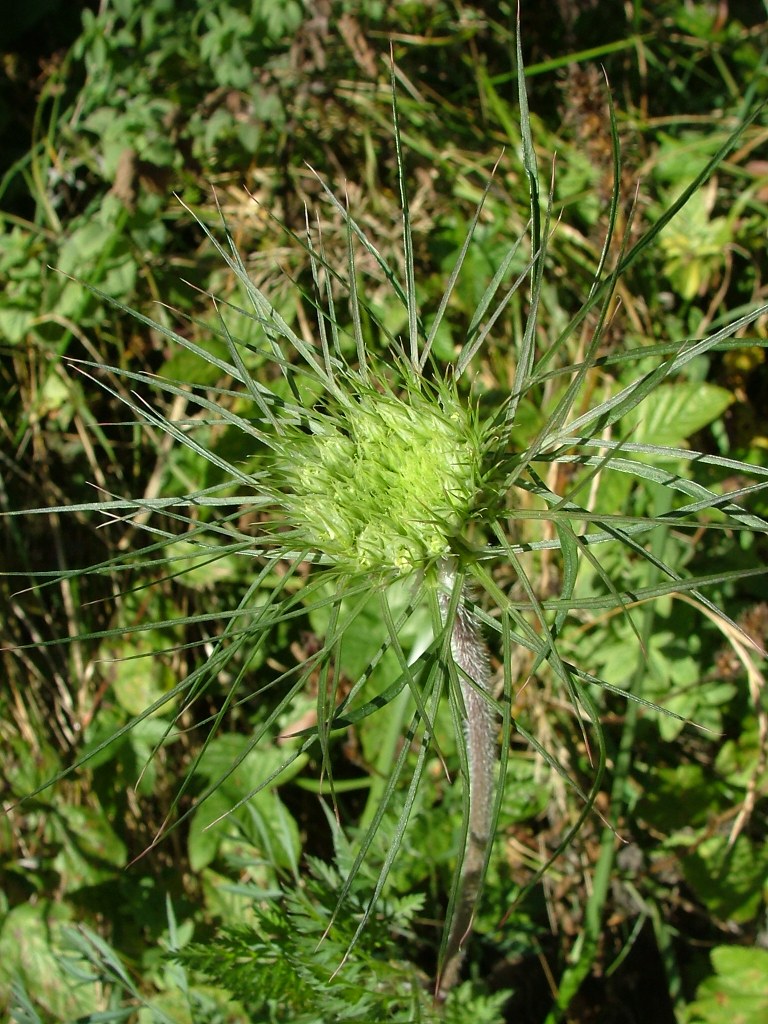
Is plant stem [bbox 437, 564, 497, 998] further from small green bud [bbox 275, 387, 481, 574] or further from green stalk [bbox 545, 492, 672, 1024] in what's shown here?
green stalk [bbox 545, 492, 672, 1024]

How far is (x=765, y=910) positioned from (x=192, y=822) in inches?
56.5

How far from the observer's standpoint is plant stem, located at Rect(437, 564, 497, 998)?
3.89ft

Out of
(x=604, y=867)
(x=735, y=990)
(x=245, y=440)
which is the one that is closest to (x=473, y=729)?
(x=604, y=867)

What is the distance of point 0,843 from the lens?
8.24 ft

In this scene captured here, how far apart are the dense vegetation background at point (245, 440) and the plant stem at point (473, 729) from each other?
364mm

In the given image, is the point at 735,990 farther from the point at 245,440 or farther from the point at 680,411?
the point at 245,440

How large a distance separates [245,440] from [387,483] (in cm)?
132

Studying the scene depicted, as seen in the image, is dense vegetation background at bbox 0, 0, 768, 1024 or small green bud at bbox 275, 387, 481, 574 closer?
small green bud at bbox 275, 387, 481, 574

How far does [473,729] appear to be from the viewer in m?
1.35

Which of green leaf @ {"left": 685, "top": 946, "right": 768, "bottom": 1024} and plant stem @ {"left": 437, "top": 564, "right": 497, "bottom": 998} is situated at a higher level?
plant stem @ {"left": 437, "top": 564, "right": 497, "bottom": 998}

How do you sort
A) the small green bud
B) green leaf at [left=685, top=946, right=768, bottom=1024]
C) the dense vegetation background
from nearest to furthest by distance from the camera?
the small green bud → green leaf at [left=685, top=946, right=768, bottom=1024] → the dense vegetation background

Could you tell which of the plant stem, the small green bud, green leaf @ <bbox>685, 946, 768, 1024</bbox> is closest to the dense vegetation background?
green leaf @ <bbox>685, 946, 768, 1024</bbox>

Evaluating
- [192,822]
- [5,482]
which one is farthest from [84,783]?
[5,482]

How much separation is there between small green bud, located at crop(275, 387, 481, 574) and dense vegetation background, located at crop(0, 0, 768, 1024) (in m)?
1.02
